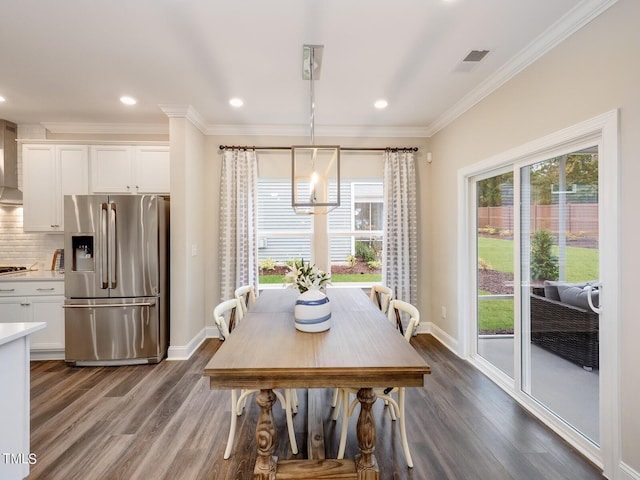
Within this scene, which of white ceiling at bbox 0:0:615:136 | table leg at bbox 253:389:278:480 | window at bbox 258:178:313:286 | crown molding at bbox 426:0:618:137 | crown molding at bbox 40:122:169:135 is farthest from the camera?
window at bbox 258:178:313:286

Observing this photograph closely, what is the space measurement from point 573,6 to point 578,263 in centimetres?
163

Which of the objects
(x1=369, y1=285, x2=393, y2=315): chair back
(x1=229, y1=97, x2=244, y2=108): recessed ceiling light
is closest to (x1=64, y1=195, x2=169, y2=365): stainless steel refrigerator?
(x1=229, y1=97, x2=244, y2=108): recessed ceiling light

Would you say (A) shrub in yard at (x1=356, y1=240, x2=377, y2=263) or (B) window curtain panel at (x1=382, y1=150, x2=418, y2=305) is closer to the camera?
(B) window curtain panel at (x1=382, y1=150, x2=418, y2=305)

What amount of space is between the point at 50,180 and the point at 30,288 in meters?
1.29

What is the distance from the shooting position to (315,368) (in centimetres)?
145

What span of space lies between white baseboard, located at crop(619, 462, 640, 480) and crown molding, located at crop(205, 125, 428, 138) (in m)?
3.71

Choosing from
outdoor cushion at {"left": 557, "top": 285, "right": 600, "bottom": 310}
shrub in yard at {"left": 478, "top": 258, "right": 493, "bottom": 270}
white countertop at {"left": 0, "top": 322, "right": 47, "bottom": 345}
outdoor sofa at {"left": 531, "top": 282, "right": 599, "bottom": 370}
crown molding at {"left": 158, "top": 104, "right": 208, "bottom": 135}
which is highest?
crown molding at {"left": 158, "top": 104, "right": 208, "bottom": 135}

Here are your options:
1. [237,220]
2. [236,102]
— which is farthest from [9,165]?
[236,102]

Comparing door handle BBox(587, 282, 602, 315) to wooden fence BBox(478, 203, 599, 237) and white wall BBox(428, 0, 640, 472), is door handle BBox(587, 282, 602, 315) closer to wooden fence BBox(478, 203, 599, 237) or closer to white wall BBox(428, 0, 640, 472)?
white wall BBox(428, 0, 640, 472)

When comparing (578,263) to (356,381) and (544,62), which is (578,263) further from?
(356,381)

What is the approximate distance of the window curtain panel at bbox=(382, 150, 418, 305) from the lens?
13.4 feet

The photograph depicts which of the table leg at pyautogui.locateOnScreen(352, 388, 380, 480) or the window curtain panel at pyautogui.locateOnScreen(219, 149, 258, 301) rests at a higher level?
the window curtain panel at pyautogui.locateOnScreen(219, 149, 258, 301)

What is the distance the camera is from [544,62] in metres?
2.23

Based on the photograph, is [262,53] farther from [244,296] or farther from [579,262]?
[579,262]
